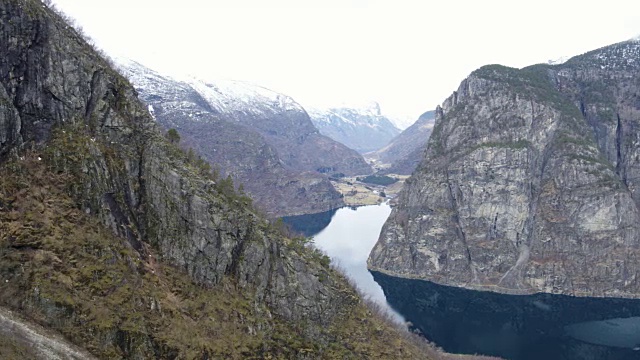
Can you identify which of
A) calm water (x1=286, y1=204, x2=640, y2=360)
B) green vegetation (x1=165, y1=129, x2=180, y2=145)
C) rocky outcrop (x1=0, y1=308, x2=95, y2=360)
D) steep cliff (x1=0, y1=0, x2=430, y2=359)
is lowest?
calm water (x1=286, y1=204, x2=640, y2=360)

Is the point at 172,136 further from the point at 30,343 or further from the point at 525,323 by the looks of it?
the point at 525,323

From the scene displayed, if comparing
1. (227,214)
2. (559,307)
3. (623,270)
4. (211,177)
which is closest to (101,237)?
(227,214)

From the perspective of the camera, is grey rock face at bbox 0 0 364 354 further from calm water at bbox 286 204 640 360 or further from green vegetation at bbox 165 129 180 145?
calm water at bbox 286 204 640 360

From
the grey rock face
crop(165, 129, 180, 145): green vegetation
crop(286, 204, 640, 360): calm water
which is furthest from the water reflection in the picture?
crop(165, 129, 180, 145): green vegetation

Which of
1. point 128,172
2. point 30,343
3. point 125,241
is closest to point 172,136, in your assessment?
point 128,172

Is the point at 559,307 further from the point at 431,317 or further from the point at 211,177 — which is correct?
the point at 211,177
